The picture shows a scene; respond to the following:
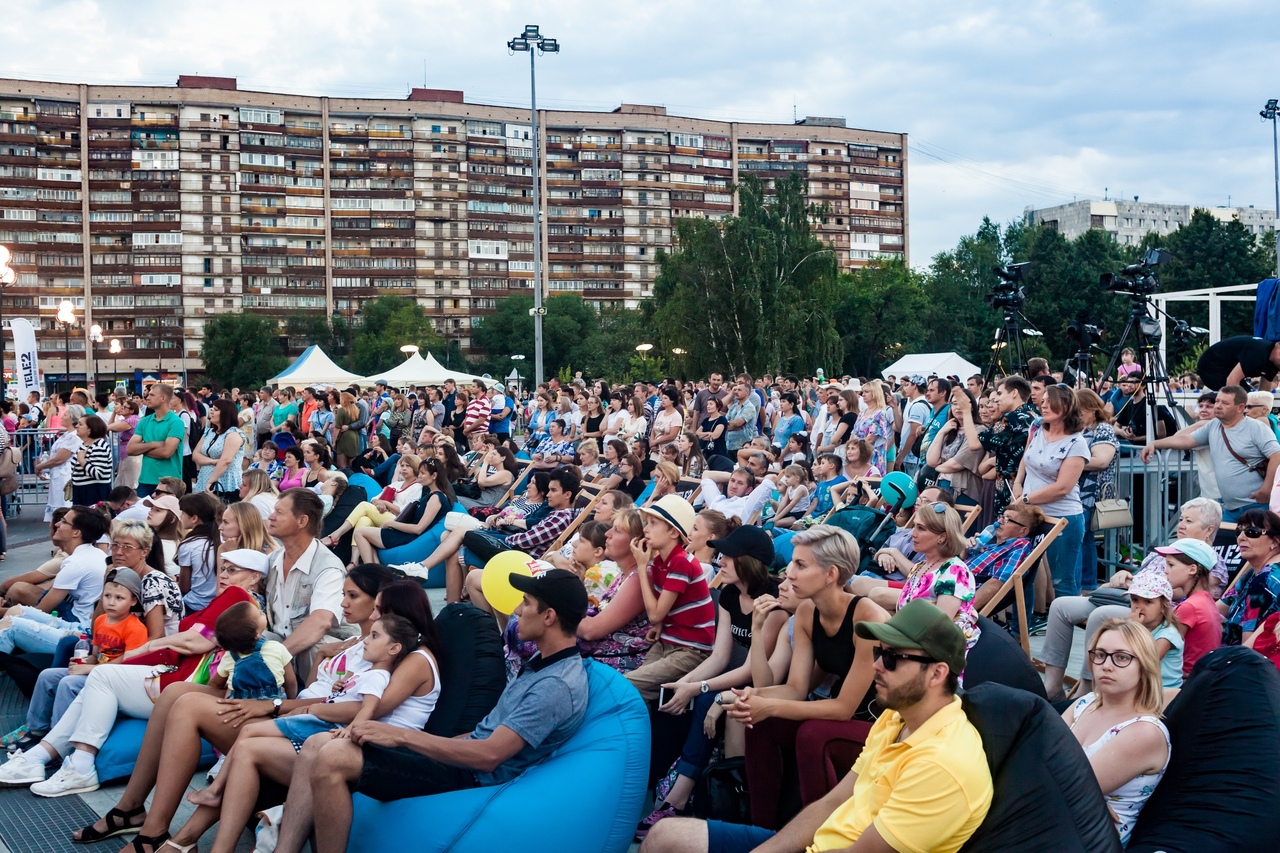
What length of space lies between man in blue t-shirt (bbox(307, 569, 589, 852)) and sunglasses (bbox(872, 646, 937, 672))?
1525 mm

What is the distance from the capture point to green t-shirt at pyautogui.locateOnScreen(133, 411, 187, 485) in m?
11.9

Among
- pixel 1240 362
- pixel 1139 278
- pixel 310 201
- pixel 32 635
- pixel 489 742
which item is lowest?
pixel 32 635

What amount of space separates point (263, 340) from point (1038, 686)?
79.8 metres

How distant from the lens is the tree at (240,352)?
7806 cm

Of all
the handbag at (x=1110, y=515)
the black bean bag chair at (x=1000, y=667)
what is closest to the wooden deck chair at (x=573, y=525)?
the handbag at (x=1110, y=515)

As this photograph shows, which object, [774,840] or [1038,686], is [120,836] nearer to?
[774,840]

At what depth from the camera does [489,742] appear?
4.33 metres

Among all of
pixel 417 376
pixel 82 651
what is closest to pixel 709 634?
pixel 82 651

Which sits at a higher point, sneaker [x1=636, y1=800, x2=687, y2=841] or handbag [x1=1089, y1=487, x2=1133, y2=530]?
handbag [x1=1089, y1=487, x2=1133, y2=530]

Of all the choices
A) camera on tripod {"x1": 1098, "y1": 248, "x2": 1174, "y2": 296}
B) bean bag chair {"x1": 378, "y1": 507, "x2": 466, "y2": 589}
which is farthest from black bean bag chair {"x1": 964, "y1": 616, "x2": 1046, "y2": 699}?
bean bag chair {"x1": 378, "y1": 507, "x2": 466, "y2": 589}

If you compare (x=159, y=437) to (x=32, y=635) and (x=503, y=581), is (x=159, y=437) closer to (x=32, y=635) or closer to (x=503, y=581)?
(x=32, y=635)

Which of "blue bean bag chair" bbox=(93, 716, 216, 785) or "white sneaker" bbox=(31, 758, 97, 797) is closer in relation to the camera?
"white sneaker" bbox=(31, 758, 97, 797)

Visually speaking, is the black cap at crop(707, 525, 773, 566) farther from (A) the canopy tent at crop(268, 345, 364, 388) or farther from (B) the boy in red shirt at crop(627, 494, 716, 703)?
(A) the canopy tent at crop(268, 345, 364, 388)

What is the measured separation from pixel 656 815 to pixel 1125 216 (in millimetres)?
155808
